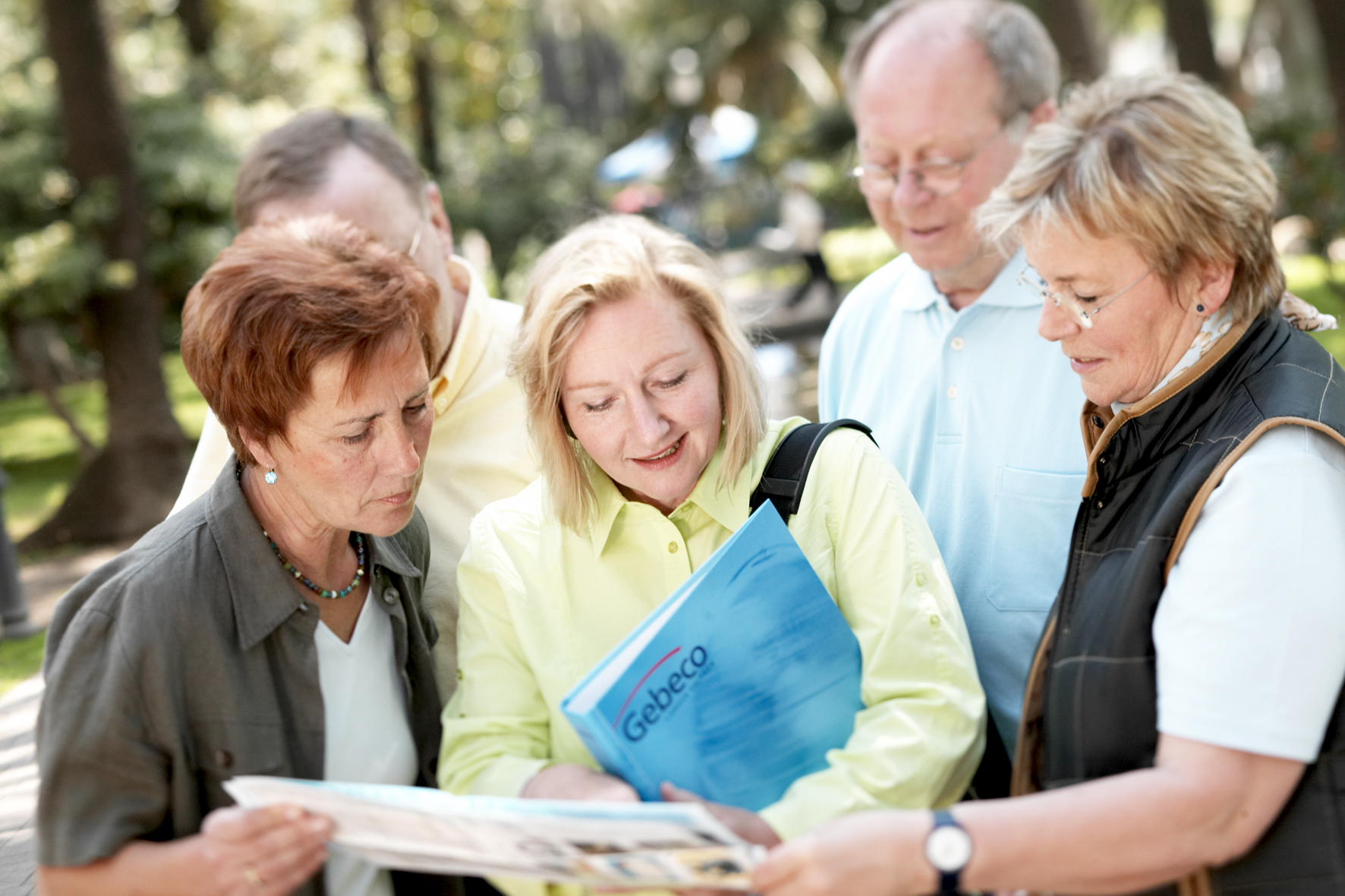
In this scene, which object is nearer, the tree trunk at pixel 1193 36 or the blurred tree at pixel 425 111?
the tree trunk at pixel 1193 36

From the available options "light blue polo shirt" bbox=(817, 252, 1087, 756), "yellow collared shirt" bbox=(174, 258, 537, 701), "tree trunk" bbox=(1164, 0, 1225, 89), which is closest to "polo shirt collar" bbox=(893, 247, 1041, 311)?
"light blue polo shirt" bbox=(817, 252, 1087, 756)

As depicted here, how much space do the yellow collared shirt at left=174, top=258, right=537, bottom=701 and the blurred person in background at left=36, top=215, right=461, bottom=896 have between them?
485 mm

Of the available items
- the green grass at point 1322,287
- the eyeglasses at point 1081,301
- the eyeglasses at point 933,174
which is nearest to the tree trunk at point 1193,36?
the green grass at point 1322,287

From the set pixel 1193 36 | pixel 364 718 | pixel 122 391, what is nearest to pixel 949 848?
pixel 364 718

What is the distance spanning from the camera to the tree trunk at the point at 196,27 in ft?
46.2

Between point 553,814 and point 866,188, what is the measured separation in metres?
2.21

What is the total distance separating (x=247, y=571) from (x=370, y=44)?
16219mm

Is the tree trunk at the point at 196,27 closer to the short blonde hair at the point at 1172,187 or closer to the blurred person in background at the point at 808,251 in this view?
the blurred person in background at the point at 808,251

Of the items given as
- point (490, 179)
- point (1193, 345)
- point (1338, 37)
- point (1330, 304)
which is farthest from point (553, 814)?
point (490, 179)

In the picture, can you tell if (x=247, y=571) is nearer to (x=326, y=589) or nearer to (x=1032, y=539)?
(x=326, y=589)

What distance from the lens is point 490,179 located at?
18.4 meters

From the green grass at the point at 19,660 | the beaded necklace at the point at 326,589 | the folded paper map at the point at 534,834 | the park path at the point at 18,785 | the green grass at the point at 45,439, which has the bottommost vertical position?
the green grass at the point at 45,439

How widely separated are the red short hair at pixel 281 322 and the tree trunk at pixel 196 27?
43.3ft

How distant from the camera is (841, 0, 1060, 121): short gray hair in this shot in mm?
3273
